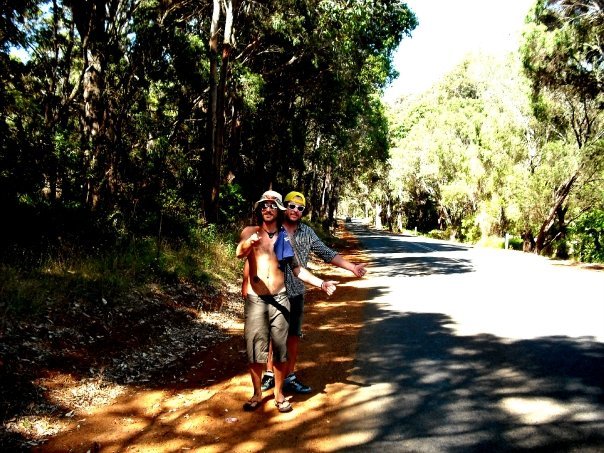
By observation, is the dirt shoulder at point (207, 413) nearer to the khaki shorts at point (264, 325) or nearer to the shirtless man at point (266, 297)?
the shirtless man at point (266, 297)

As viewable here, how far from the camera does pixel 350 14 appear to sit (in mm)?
12797

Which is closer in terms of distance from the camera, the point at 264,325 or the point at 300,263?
the point at 264,325

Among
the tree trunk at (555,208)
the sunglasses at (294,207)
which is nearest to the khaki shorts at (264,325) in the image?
the sunglasses at (294,207)

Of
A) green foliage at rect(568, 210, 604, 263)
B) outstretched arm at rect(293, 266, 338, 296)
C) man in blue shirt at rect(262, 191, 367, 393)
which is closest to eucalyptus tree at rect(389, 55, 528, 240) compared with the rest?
green foliage at rect(568, 210, 604, 263)

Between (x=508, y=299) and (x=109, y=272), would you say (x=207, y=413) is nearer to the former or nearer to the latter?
(x=109, y=272)

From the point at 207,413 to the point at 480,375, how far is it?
3051mm

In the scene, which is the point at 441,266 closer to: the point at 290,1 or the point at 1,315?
the point at 290,1

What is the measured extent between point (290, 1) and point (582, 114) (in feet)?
55.8

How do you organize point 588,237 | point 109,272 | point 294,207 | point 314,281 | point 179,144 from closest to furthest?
point 314,281, point 294,207, point 109,272, point 179,144, point 588,237

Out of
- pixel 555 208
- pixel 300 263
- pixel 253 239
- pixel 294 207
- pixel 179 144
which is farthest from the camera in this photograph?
pixel 555 208

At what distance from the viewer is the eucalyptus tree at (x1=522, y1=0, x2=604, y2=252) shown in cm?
1822

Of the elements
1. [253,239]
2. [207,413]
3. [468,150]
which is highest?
[468,150]

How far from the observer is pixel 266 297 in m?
4.39

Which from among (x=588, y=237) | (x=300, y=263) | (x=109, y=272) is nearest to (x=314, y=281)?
(x=300, y=263)
